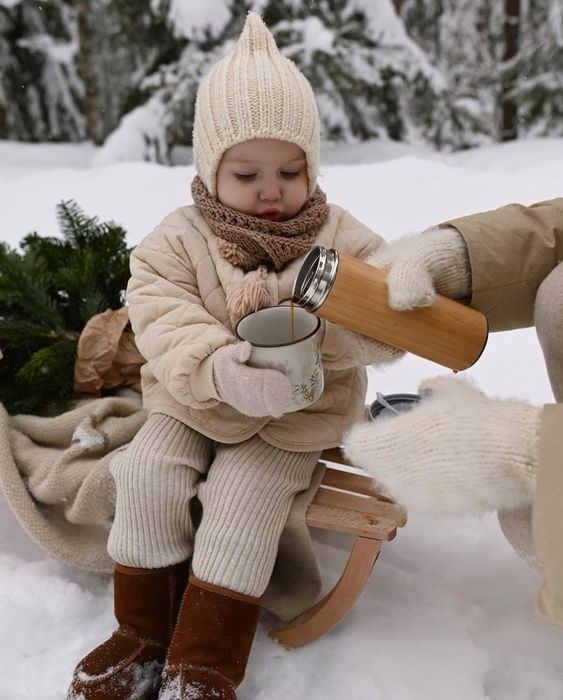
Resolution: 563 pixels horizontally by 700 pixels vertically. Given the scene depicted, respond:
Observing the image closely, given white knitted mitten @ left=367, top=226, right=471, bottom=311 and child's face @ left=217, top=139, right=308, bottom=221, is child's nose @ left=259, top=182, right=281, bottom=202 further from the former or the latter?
white knitted mitten @ left=367, top=226, right=471, bottom=311

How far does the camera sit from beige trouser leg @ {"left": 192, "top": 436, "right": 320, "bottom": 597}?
1.33 m

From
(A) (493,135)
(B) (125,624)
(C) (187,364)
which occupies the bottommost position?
(A) (493,135)

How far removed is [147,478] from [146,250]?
1.71 feet

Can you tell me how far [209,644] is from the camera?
1281 mm

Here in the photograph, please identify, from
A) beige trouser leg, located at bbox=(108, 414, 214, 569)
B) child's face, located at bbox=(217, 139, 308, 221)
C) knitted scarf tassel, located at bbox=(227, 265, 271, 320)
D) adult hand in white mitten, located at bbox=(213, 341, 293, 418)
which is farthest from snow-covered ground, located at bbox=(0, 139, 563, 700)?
child's face, located at bbox=(217, 139, 308, 221)

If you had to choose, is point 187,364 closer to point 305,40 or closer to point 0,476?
point 0,476

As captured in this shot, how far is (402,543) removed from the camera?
1.78m

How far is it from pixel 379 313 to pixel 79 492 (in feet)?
2.99

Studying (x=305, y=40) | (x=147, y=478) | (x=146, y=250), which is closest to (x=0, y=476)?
(x=147, y=478)

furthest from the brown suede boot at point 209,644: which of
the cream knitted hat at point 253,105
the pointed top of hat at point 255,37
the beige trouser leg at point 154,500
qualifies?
the pointed top of hat at point 255,37

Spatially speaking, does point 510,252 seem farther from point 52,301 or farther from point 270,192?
point 52,301

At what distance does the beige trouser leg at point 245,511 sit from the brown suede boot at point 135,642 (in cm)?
12

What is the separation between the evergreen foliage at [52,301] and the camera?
6.25 ft

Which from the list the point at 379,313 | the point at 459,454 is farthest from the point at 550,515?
the point at 379,313
